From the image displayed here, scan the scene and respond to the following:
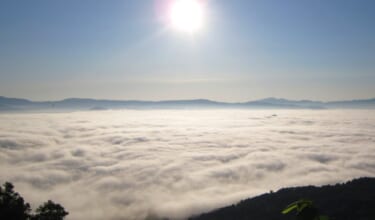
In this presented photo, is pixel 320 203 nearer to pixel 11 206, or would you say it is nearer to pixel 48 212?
pixel 48 212

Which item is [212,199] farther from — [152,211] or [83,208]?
[83,208]

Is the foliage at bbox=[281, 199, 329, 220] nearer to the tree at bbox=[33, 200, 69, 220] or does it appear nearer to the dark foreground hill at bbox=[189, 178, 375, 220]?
the tree at bbox=[33, 200, 69, 220]

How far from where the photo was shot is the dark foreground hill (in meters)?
156

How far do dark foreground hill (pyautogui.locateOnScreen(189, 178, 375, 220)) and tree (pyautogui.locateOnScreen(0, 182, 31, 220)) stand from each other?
13098 centimetres

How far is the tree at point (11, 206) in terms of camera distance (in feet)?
117

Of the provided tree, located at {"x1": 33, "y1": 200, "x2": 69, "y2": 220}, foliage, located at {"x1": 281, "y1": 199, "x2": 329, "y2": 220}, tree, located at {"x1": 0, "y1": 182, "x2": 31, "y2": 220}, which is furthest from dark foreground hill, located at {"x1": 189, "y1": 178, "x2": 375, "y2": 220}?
foliage, located at {"x1": 281, "y1": 199, "x2": 329, "y2": 220}

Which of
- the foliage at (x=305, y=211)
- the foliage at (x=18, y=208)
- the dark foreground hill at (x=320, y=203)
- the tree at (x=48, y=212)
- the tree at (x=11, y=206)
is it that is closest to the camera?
the foliage at (x=305, y=211)

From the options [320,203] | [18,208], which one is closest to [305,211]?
[18,208]

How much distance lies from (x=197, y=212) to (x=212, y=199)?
16078mm

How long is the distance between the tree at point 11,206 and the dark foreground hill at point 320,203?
130980 mm

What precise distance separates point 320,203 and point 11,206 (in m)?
159

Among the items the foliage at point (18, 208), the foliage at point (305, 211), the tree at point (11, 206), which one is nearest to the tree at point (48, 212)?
the foliage at point (18, 208)

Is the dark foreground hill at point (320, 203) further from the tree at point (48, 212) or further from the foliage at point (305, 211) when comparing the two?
the foliage at point (305, 211)

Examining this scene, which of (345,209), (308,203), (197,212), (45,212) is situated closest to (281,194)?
(345,209)
